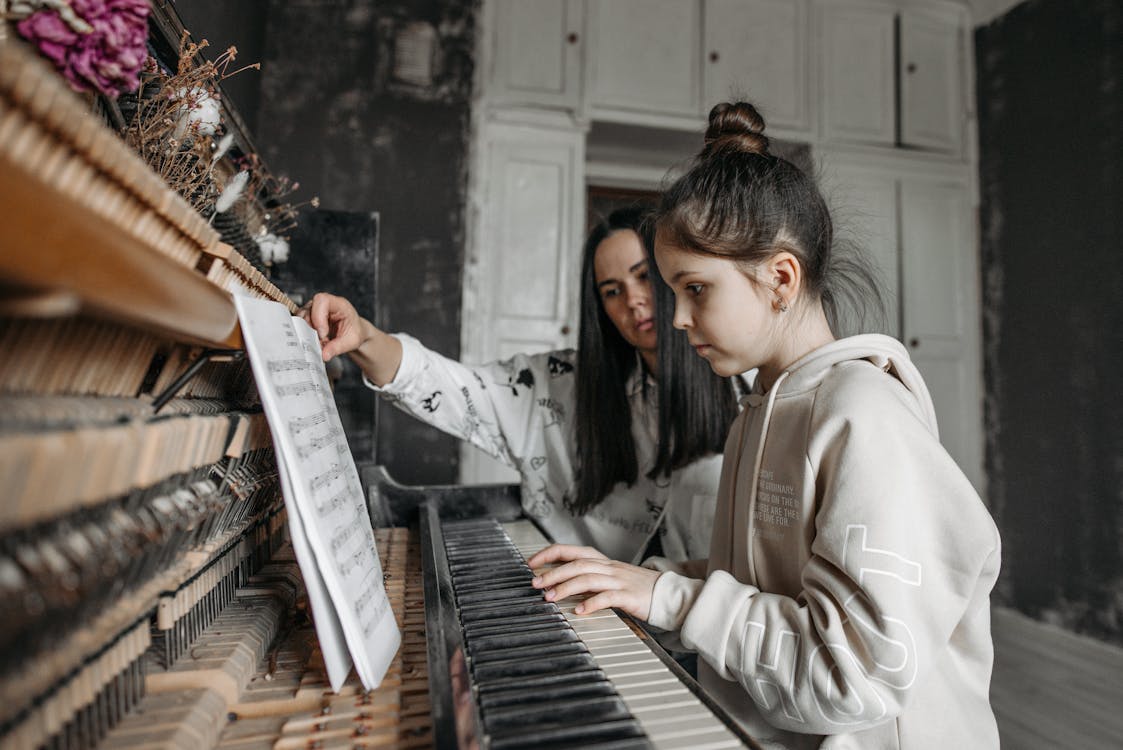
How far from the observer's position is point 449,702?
63cm

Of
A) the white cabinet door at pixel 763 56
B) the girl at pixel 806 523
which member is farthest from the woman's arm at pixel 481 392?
the white cabinet door at pixel 763 56

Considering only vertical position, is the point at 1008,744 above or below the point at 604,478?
below

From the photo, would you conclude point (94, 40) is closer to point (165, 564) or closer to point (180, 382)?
point (180, 382)

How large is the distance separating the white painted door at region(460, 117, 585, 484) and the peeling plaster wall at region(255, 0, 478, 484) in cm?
13

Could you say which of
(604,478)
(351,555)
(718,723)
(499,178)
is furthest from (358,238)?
(499,178)

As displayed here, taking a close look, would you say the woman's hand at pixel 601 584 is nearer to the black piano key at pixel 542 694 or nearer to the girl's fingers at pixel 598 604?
the girl's fingers at pixel 598 604

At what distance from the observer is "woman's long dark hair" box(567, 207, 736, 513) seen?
1.81m

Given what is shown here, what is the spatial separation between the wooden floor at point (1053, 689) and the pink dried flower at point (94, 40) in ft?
11.3

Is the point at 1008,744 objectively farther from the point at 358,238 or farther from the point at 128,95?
the point at 128,95

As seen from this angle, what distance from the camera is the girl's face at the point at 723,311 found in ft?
3.94

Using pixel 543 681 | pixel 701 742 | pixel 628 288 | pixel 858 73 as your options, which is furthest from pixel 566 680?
pixel 858 73

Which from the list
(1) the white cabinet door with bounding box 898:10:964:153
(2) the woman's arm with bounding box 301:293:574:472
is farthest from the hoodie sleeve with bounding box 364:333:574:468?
(1) the white cabinet door with bounding box 898:10:964:153

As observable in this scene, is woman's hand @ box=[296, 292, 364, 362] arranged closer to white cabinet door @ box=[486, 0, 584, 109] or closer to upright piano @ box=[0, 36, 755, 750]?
upright piano @ box=[0, 36, 755, 750]

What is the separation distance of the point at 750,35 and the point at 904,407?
4012 mm
